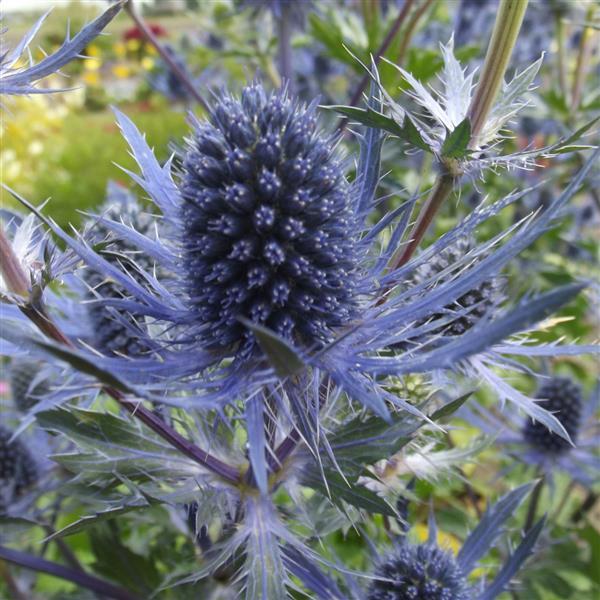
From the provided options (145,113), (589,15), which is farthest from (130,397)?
(145,113)

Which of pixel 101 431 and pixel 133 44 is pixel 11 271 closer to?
pixel 101 431

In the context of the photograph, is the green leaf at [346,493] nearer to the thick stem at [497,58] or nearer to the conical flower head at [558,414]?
the thick stem at [497,58]

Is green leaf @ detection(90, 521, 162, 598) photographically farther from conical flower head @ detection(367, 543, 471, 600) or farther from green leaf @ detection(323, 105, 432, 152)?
green leaf @ detection(323, 105, 432, 152)

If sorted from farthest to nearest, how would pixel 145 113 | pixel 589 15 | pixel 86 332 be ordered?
pixel 145 113 < pixel 589 15 < pixel 86 332

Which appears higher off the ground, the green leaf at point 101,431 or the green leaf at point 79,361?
the green leaf at point 79,361

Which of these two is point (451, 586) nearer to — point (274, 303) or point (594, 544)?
point (274, 303)

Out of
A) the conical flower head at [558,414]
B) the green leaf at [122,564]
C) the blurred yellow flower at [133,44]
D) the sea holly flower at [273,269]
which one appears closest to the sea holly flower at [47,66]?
the sea holly flower at [273,269]
